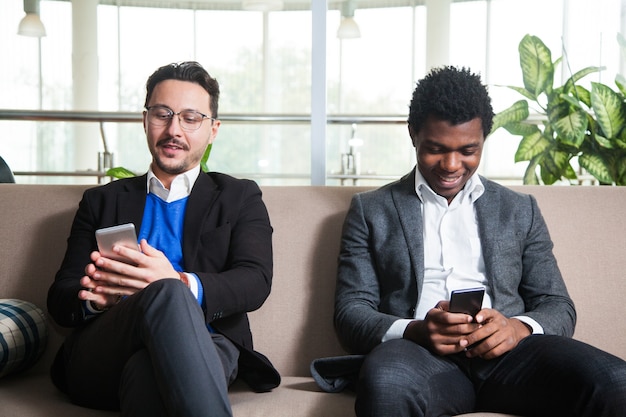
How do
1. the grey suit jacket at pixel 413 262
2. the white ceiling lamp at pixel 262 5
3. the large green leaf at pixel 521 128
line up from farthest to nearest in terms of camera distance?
1. the white ceiling lamp at pixel 262 5
2. the large green leaf at pixel 521 128
3. the grey suit jacket at pixel 413 262

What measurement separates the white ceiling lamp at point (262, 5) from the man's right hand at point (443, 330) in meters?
7.50

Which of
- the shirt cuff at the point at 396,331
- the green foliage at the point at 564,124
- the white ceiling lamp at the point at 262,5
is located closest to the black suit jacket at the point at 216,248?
the shirt cuff at the point at 396,331

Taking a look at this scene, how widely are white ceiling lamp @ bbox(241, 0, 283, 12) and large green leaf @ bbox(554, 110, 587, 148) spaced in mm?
6267

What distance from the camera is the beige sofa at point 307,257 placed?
1918mm

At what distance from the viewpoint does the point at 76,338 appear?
1.66m

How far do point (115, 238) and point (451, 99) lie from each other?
2.73 ft

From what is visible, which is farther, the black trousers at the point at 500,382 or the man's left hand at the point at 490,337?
the man's left hand at the point at 490,337

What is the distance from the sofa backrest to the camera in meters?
1.92

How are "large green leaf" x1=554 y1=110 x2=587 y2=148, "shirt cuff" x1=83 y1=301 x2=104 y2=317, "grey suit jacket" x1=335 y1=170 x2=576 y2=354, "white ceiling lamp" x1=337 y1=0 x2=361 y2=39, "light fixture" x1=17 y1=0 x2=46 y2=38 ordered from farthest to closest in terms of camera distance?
1. "light fixture" x1=17 y1=0 x2=46 y2=38
2. "white ceiling lamp" x1=337 y1=0 x2=361 y2=39
3. "large green leaf" x1=554 y1=110 x2=587 y2=148
4. "grey suit jacket" x1=335 y1=170 x2=576 y2=354
5. "shirt cuff" x1=83 y1=301 x2=104 y2=317

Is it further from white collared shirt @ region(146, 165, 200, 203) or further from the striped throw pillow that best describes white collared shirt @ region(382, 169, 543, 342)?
the striped throw pillow

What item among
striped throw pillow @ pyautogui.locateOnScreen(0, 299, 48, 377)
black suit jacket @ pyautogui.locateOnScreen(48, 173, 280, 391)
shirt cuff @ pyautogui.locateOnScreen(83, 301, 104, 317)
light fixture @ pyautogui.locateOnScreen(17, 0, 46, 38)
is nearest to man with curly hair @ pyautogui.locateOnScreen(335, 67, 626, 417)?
black suit jacket @ pyautogui.locateOnScreen(48, 173, 280, 391)

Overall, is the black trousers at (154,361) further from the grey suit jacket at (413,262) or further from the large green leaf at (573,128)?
the large green leaf at (573,128)

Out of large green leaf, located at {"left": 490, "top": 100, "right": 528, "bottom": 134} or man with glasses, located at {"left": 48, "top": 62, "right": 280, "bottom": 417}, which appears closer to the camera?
man with glasses, located at {"left": 48, "top": 62, "right": 280, "bottom": 417}

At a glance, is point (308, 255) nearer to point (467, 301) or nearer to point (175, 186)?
point (175, 186)
